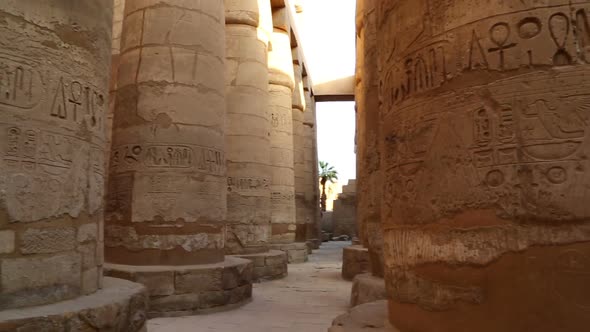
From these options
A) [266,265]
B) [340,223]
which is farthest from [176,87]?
[340,223]

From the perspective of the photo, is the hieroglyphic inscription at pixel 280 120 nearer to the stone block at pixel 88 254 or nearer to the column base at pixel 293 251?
the column base at pixel 293 251

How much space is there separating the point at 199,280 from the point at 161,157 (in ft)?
4.84

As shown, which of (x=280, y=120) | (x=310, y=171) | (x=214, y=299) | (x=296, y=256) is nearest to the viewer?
(x=214, y=299)

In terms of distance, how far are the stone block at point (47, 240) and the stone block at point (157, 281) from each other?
79.6 inches

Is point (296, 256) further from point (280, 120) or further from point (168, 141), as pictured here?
point (168, 141)

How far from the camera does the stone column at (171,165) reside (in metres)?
5.57

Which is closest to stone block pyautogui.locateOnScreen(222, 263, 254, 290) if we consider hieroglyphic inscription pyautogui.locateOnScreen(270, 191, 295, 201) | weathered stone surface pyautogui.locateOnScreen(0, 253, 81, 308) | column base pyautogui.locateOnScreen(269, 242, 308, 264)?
weathered stone surface pyautogui.locateOnScreen(0, 253, 81, 308)

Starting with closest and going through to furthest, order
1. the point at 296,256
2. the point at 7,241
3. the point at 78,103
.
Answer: the point at 7,241
the point at 78,103
the point at 296,256

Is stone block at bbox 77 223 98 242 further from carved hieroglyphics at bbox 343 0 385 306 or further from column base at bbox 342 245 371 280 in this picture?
column base at bbox 342 245 371 280

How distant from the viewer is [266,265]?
8.56 meters

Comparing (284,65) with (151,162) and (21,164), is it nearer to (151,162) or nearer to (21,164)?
(151,162)

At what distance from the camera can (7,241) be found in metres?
2.85

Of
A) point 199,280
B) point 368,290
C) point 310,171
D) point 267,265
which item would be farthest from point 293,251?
point 368,290

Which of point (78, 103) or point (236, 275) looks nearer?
point (78, 103)
